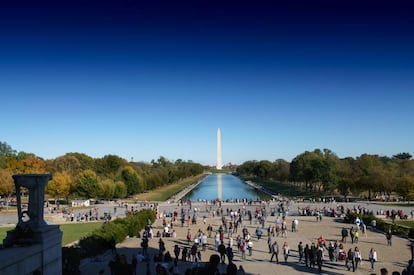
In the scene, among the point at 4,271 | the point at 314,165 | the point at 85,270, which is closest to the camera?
the point at 4,271

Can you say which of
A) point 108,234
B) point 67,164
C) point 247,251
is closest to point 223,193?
point 67,164

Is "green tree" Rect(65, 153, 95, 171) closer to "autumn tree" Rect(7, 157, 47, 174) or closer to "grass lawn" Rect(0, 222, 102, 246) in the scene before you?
"autumn tree" Rect(7, 157, 47, 174)

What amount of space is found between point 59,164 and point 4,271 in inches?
3680

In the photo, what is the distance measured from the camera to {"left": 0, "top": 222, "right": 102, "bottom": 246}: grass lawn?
31.0 metres

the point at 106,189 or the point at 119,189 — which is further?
the point at 119,189

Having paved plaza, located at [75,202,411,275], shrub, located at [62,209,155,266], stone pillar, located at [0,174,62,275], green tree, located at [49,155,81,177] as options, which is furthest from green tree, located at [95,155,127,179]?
stone pillar, located at [0,174,62,275]

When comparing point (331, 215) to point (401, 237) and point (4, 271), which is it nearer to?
point (401, 237)

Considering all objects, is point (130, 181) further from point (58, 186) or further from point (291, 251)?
point (291, 251)

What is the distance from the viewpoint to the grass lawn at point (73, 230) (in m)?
31.0

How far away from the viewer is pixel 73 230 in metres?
35.8

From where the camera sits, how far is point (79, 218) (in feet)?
144

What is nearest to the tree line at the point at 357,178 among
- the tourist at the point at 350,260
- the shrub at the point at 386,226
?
the shrub at the point at 386,226

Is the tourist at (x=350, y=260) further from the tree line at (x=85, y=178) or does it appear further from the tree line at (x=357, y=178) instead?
the tree line at (x=85, y=178)

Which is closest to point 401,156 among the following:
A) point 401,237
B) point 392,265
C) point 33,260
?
point 401,237
